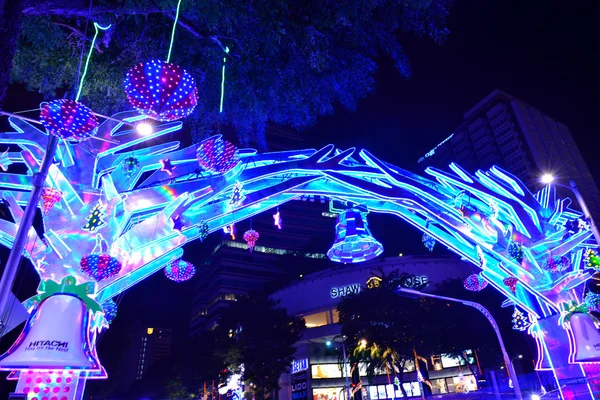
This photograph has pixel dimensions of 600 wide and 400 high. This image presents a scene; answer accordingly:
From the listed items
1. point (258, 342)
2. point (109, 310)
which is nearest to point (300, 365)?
point (258, 342)

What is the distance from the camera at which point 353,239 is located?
11953mm

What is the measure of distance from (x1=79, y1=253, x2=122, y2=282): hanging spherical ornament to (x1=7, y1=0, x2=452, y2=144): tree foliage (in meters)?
4.13

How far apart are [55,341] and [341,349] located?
144 feet

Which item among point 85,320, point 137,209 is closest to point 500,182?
point 137,209

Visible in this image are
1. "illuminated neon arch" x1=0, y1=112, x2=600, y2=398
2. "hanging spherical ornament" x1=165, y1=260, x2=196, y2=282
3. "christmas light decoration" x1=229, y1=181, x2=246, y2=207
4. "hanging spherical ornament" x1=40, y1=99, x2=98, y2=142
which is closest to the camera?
"hanging spherical ornament" x1=40, y1=99, x2=98, y2=142

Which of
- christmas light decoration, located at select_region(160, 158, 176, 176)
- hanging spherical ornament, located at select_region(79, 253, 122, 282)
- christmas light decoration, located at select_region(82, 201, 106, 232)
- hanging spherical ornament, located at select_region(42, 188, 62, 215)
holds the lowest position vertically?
hanging spherical ornament, located at select_region(79, 253, 122, 282)

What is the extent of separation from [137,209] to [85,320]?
278cm

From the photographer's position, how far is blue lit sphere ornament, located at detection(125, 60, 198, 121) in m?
5.62

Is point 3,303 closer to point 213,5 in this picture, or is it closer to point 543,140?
point 213,5

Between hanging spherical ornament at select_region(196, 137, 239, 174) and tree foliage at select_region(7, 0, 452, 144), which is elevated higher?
tree foliage at select_region(7, 0, 452, 144)

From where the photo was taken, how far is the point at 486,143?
94.2 metres

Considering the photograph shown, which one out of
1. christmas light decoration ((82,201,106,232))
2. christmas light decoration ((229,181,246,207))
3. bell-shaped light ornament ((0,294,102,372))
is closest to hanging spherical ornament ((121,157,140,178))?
christmas light decoration ((82,201,106,232))

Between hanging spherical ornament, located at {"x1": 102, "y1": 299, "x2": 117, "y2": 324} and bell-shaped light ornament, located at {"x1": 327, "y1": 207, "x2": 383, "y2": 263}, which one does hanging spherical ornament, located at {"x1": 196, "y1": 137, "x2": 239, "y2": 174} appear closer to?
hanging spherical ornament, located at {"x1": 102, "y1": 299, "x2": 117, "y2": 324}

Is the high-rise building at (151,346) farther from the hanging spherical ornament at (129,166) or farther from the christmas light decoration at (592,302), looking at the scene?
the christmas light decoration at (592,302)
